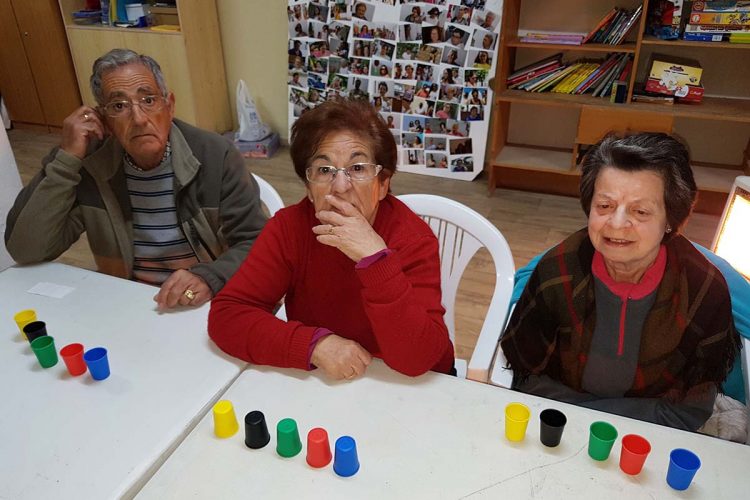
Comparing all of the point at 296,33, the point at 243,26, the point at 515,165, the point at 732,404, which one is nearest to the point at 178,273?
the point at 732,404

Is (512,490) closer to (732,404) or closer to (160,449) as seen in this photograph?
(160,449)

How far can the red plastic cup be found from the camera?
1.11 m

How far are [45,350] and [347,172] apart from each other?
0.72 metres

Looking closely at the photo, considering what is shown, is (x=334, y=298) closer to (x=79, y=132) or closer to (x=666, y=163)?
(x=666, y=163)

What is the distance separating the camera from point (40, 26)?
4.65 m

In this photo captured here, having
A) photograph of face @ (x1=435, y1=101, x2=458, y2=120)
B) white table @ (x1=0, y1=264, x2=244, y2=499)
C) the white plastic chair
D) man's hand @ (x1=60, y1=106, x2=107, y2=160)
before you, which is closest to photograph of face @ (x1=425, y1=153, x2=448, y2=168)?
photograph of face @ (x1=435, y1=101, x2=458, y2=120)

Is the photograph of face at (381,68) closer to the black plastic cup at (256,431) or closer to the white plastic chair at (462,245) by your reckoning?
the white plastic chair at (462,245)

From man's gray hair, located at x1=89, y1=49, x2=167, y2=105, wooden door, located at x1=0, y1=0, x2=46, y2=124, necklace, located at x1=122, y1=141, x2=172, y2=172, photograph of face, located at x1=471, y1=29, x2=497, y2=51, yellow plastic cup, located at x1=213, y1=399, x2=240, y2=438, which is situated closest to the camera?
yellow plastic cup, located at x1=213, y1=399, x2=240, y2=438

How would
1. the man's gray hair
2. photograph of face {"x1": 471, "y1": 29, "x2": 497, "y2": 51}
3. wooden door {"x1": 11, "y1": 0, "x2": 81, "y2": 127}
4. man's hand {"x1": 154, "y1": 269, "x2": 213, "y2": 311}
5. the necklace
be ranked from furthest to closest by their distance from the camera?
wooden door {"x1": 11, "y1": 0, "x2": 81, "y2": 127} < photograph of face {"x1": 471, "y1": 29, "x2": 497, "y2": 51} < the necklace < the man's gray hair < man's hand {"x1": 154, "y1": 269, "x2": 213, "y2": 311}

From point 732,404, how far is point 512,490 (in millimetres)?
737

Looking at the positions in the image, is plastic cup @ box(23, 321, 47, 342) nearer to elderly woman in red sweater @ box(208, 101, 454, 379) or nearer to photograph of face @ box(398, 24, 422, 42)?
elderly woman in red sweater @ box(208, 101, 454, 379)

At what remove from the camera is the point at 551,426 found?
93 centimetres

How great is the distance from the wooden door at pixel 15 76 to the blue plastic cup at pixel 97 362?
15.8ft

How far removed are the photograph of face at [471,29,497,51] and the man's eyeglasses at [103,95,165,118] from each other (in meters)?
2.69
